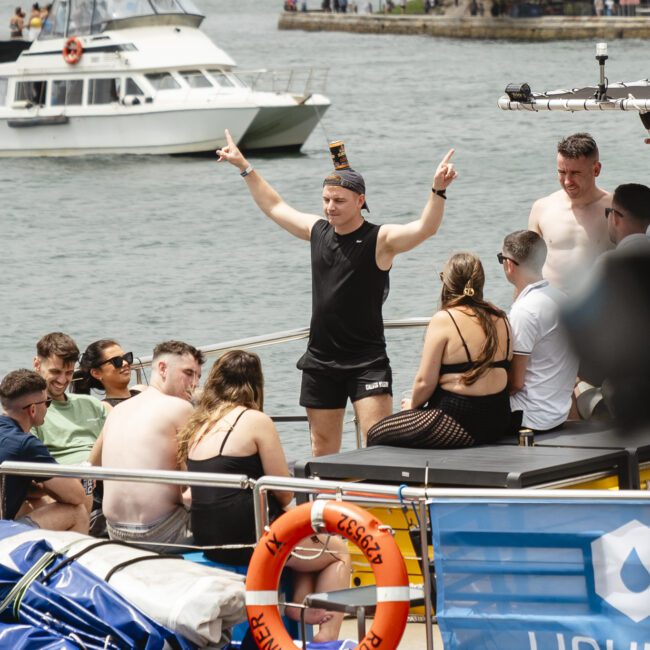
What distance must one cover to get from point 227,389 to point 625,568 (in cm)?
178

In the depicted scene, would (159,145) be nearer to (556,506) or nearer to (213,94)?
(213,94)

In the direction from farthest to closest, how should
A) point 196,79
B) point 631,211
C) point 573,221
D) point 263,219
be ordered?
point 196,79
point 263,219
point 573,221
point 631,211

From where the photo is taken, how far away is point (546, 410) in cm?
587

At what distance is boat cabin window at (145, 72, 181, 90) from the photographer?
127 ft

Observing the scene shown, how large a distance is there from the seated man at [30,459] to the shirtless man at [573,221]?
8.03ft

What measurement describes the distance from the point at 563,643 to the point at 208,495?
150 centimetres

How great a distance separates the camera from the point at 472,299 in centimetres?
564

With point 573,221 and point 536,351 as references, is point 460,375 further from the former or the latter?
point 573,221

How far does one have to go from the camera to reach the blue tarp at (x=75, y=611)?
15.9 feet

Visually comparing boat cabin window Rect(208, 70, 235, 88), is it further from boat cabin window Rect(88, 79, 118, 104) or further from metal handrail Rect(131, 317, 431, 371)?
metal handrail Rect(131, 317, 431, 371)

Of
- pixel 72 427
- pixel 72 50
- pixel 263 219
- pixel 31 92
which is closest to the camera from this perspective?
pixel 72 427

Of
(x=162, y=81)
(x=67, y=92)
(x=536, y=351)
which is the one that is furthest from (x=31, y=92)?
(x=536, y=351)

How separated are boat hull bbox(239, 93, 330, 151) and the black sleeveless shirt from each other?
33000 millimetres

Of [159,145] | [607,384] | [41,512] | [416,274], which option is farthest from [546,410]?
[159,145]
